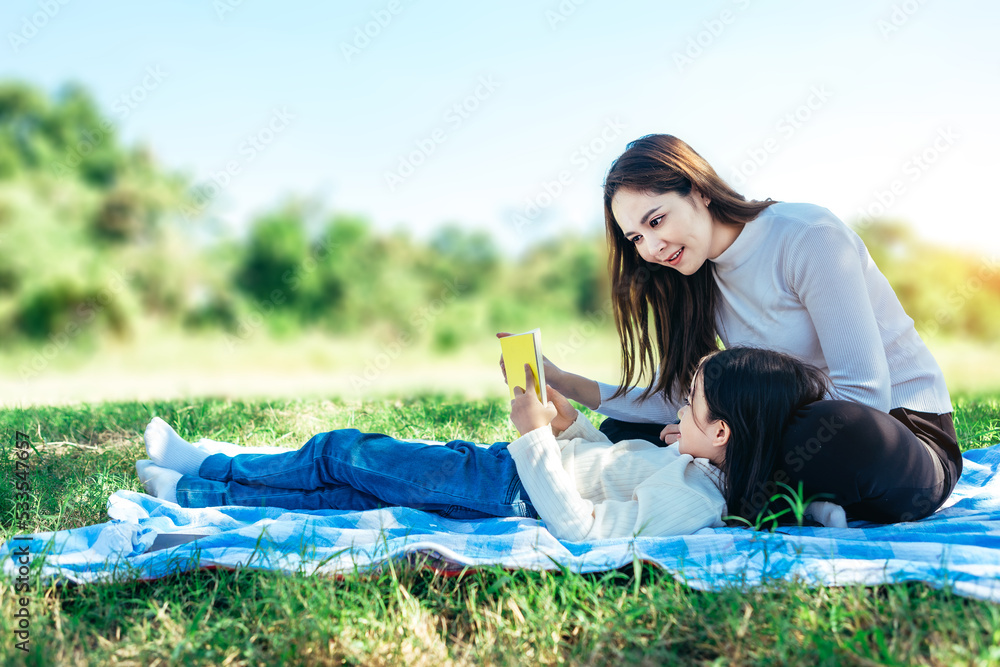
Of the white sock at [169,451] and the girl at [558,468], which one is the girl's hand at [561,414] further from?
the white sock at [169,451]

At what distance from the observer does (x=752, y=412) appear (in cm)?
196

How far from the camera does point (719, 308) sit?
8.83 ft

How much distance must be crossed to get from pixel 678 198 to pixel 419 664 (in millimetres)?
1624

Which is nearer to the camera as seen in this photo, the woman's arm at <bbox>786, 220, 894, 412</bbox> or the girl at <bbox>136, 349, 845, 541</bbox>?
the girl at <bbox>136, 349, 845, 541</bbox>

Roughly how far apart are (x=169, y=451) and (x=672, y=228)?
192 cm

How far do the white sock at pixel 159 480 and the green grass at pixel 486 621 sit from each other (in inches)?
30.3

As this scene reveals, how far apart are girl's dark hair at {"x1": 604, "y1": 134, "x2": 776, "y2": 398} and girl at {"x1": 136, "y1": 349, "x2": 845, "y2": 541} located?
42cm

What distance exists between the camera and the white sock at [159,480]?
2.49m

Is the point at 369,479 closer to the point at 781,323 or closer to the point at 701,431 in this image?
the point at 701,431

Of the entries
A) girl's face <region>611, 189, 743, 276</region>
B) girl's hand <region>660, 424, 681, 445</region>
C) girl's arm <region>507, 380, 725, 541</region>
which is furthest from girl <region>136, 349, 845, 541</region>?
girl's face <region>611, 189, 743, 276</region>

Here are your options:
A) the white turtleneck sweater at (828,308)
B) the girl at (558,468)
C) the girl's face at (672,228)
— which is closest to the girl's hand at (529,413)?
the girl at (558,468)

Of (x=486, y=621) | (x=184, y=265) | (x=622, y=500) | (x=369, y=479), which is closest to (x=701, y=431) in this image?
(x=622, y=500)

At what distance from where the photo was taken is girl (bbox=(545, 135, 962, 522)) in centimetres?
191

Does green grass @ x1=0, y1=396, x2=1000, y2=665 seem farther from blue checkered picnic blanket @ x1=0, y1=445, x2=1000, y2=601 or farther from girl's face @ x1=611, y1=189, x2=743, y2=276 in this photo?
girl's face @ x1=611, y1=189, x2=743, y2=276
